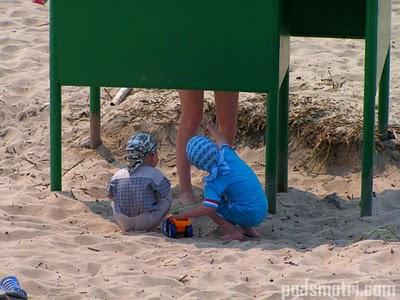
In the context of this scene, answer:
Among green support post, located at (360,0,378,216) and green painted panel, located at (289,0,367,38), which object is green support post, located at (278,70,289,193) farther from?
green support post, located at (360,0,378,216)

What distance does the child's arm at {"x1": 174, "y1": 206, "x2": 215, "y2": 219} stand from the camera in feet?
18.6

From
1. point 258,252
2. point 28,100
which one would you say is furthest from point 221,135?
point 28,100

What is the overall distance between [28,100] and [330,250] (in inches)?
118

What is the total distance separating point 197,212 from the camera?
5715 millimetres

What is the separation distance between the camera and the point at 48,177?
6.82 metres

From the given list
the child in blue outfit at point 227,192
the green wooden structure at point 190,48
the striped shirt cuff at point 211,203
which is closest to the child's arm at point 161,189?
the child in blue outfit at point 227,192

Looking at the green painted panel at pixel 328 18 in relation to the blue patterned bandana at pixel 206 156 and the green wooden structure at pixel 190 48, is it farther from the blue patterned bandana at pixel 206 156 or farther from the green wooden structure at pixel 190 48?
the blue patterned bandana at pixel 206 156

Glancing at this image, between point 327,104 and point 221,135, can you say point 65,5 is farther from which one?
point 327,104

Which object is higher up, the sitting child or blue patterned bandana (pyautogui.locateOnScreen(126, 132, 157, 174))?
blue patterned bandana (pyautogui.locateOnScreen(126, 132, 157, 174))

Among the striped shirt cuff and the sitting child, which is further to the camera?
the sitting child

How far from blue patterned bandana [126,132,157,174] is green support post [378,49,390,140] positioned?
1694mm

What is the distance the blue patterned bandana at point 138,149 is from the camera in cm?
586

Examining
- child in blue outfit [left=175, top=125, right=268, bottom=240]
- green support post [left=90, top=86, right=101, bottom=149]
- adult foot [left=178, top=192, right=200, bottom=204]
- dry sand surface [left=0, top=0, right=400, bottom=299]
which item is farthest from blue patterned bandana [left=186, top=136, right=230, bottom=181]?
green support post [left=90, top=86, right=101, bottom=149]

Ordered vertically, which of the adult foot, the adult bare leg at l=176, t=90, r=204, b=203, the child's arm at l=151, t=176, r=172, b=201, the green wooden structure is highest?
the green wooden structure
